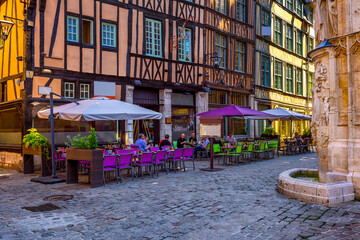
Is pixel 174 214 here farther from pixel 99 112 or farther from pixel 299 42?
pixel 299 42

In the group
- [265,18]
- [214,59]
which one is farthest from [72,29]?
[265,18]

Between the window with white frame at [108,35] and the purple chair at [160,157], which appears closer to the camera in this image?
the purple chair at [160,157]

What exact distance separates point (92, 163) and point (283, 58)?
2039 cm

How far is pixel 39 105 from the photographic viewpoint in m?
11.1

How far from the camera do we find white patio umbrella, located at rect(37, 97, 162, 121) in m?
8.80

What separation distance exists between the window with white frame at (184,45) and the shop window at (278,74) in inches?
381

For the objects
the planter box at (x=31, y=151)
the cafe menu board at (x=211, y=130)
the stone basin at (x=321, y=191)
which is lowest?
the stone basin at (x=321, y=191)

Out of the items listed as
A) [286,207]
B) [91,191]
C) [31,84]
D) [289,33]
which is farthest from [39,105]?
[289,33]

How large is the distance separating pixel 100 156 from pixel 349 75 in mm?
5473

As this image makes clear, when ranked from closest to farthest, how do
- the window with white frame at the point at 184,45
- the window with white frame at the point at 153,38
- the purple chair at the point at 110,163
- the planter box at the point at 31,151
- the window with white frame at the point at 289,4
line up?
the purple chair at the point at 110,163 < the planter box at the point at 31,151 < the window with white frame at the point at 153,38 < the window with white frame at the point at 184,45 < the window with white frame at the point at 289,4

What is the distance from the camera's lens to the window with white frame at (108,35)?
13.1 m

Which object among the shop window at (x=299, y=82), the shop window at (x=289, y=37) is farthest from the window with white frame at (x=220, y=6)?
the shop window at (x=299, y=82)

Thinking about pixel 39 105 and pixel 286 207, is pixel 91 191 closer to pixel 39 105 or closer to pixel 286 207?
pixel 286 207

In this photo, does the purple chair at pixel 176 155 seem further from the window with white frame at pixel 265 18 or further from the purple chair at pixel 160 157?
the window with white frame at pixel 265 18
